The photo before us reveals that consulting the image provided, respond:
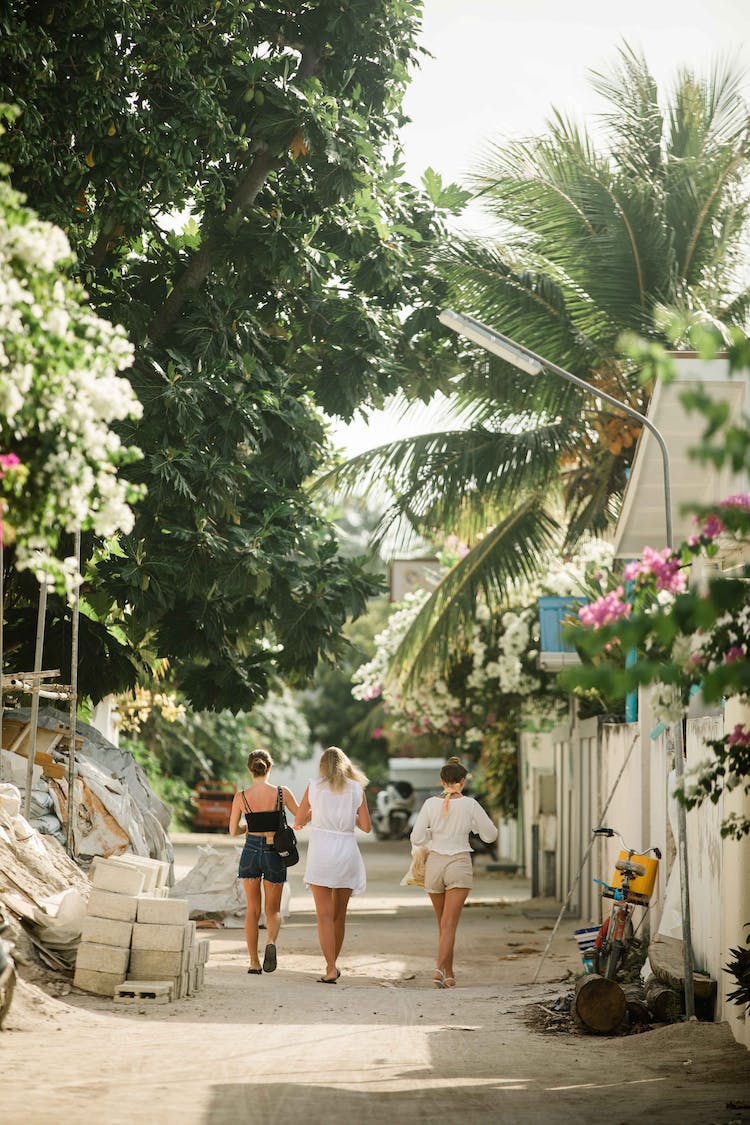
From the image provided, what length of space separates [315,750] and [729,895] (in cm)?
5820

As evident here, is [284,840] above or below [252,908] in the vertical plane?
above

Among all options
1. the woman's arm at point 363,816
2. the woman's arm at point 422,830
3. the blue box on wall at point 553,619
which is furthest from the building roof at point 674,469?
the woman's arm at point 363,816

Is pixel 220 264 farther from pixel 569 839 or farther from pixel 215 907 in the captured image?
pixel 569 839

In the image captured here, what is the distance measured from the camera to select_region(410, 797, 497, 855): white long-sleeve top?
11883 millimetres

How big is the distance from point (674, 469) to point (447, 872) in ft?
14.9

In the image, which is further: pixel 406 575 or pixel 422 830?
pixel 406 575

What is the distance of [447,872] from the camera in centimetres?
1188

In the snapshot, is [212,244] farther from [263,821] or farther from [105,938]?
[105,938]

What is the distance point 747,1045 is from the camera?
838 cm

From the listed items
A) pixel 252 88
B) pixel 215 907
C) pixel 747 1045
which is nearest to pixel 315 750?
pixel 215 907

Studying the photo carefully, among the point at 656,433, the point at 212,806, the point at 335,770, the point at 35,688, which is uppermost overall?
the point at 656,433

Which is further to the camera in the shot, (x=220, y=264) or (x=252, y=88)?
(x=220, y=264)

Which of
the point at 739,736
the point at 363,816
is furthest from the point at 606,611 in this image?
the point at 363,816

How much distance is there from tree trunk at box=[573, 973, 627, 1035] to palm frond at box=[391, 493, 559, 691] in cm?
917
